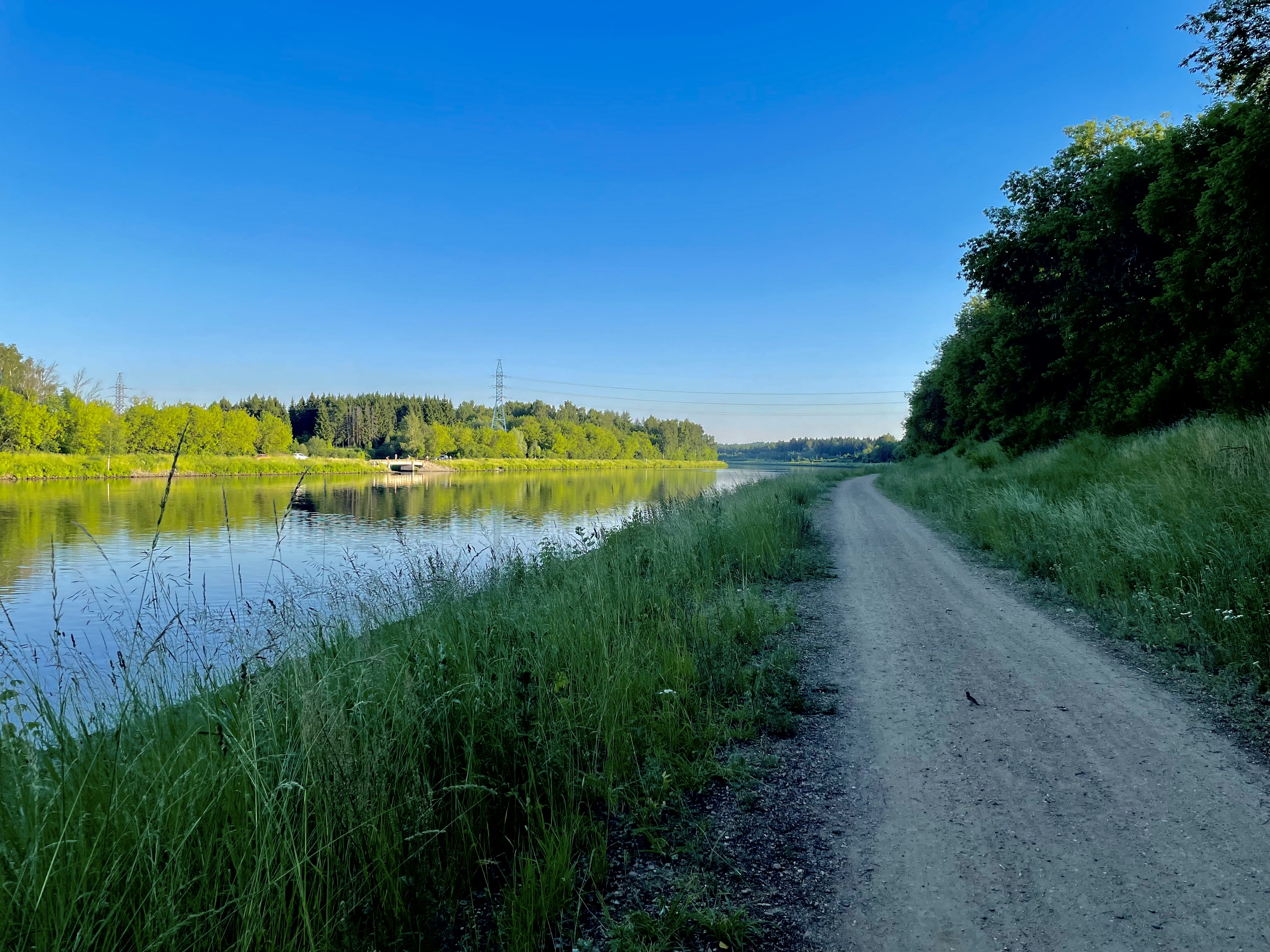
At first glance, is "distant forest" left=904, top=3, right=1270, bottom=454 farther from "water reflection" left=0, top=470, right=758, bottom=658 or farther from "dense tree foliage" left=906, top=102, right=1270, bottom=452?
"water reflection" left=0, top=470, right=758, bottom=658

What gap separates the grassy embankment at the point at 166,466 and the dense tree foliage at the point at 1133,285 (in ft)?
102

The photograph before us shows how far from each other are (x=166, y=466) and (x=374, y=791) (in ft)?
236

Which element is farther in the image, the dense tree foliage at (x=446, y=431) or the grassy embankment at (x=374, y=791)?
the dense tree foliage at (x=446, y=431)

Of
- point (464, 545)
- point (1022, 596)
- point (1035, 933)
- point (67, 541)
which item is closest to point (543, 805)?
point (1035, 933)

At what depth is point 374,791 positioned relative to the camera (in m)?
2.94

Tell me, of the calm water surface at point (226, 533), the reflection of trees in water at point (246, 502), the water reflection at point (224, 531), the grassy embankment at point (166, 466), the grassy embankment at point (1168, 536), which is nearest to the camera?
the grassy embankment at point (1168, 536)

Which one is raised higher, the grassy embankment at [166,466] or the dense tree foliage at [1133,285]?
the dense tree foliage at [1133,285]

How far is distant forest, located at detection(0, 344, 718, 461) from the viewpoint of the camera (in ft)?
210

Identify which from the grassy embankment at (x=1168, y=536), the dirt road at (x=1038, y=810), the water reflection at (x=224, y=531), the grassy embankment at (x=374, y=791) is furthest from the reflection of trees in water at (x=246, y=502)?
the grassy embankment at (x=1168, y=536)

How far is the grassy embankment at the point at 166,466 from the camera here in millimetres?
52375

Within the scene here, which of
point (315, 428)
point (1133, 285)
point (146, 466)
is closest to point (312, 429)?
point (315, 428)

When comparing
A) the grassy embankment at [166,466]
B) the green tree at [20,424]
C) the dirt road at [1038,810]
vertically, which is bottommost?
the dirt road at [1038,810]

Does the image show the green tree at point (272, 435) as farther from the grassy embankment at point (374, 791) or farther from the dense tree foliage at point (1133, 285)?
the grassy embankment at point (374, 791)

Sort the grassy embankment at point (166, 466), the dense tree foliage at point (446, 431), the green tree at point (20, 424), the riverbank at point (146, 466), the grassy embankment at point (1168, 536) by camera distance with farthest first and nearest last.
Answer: the dense tree foliage at point (446, 431), the green tree at point (20, 424), the grassy embankment at point (166, 466), the riverbank at point (146, 466), the grassy embankment at point (1168, 536)
